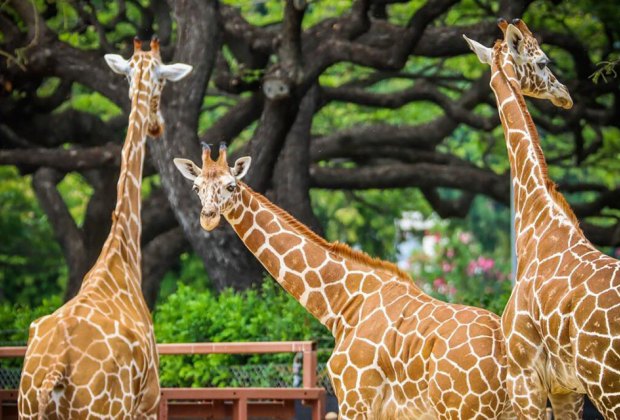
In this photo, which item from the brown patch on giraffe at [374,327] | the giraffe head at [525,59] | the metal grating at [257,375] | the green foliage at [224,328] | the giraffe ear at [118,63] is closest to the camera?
the brown patch on giraffe at [374,327]

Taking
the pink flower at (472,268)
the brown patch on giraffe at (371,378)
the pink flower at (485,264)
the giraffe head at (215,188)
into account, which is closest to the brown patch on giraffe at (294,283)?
the giraffe head at (215,188)

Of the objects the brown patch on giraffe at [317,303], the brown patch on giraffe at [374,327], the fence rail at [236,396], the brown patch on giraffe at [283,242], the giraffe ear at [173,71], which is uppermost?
the giraffe ear at [173,71]

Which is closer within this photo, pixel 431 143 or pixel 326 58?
pixel 326 58

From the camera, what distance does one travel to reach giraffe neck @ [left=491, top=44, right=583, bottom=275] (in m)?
9.38

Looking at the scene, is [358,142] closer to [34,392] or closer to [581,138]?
[581,138]

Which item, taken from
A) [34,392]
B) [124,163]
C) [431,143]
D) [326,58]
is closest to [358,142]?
[431,143]

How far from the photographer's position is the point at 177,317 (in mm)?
15000

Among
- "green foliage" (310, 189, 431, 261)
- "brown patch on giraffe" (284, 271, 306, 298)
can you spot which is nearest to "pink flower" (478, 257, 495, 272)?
"green foliage" (310, 189, 431, 261)

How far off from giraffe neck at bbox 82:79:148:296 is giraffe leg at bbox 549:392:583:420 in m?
3.67

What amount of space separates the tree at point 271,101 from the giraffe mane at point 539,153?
16.7 ft

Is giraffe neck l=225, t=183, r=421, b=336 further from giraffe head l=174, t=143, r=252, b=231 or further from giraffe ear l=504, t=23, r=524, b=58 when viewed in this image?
giraffe ear l=504, t=23, r=524, b=58

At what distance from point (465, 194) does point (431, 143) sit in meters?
1.88

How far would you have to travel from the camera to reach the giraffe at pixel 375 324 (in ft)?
30.9

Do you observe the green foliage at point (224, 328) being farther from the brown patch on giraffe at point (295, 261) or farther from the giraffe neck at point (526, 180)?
the giraffe neck at point (526, 180)
